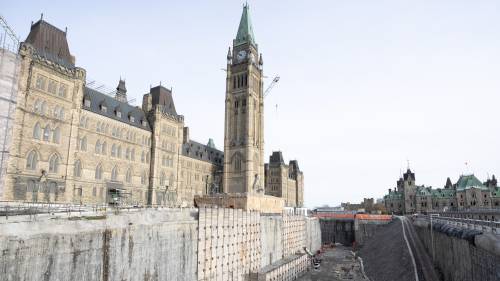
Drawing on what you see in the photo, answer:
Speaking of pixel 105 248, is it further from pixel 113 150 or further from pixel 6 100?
pixel 113 150

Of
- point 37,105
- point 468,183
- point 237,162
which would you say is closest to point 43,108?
point 37,105

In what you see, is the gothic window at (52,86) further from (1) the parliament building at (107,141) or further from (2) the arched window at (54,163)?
(2) the arched window at (54,163)

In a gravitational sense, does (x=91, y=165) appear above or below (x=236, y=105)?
below

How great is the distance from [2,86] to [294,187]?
118493 millimetres

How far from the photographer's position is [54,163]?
44812 mm

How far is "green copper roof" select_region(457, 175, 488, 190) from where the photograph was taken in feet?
367

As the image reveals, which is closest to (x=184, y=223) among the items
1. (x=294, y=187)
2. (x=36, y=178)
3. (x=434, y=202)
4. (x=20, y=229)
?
(x=20, y=229)

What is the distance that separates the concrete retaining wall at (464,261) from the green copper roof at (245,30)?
8565 centimetres

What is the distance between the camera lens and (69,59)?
52.8 meters

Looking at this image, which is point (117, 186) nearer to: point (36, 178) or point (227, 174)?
point (36, 178)

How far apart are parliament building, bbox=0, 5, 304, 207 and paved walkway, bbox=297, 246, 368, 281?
27.2m

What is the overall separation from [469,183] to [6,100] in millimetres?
135691

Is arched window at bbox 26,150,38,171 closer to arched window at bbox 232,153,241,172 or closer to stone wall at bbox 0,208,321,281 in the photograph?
stone wall at bbox 0,208,321,281

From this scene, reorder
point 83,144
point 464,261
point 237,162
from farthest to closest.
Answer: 1. point 237,162
2. point 83,144
3. point 464,261
